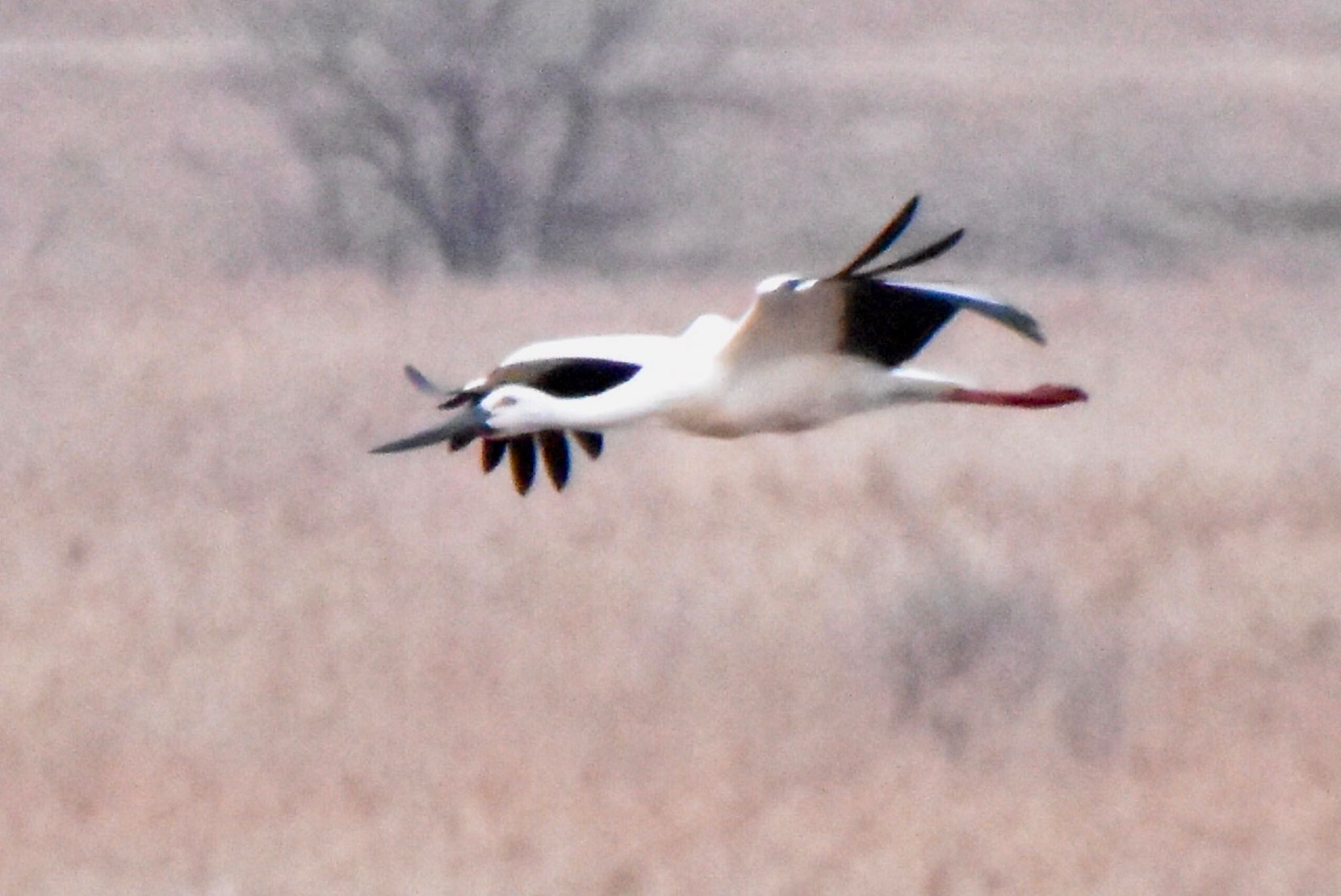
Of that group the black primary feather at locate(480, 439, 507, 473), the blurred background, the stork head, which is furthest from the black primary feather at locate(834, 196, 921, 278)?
the blurred background

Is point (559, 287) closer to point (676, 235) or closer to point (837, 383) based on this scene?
point (676, 235)

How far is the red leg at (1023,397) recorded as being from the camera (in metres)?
3.49

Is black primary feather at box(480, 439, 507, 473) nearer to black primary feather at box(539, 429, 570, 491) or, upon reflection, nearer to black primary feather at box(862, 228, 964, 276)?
black primary feather at box(539, 429, 570, 491)

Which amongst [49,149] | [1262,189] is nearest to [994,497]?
[1262,189]

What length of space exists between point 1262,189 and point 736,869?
8545mm

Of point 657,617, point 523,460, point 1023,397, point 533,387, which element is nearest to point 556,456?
point 523,460

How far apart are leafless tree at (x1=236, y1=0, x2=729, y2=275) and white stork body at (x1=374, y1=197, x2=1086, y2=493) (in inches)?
441

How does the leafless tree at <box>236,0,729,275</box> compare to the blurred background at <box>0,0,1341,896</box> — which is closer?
the blurred background at <box>0,0,1341,896</box>

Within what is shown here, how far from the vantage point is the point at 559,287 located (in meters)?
13.3

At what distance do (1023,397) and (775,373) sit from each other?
413 mm

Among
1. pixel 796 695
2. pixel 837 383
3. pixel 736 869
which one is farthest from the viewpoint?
pixel 796 695

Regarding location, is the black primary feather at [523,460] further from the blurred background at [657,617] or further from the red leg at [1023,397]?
the blurred background at [657,617]

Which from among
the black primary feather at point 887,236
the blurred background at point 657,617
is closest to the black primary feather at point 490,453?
the black primary feather at point 887,236

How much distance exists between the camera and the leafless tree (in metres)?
15.0
